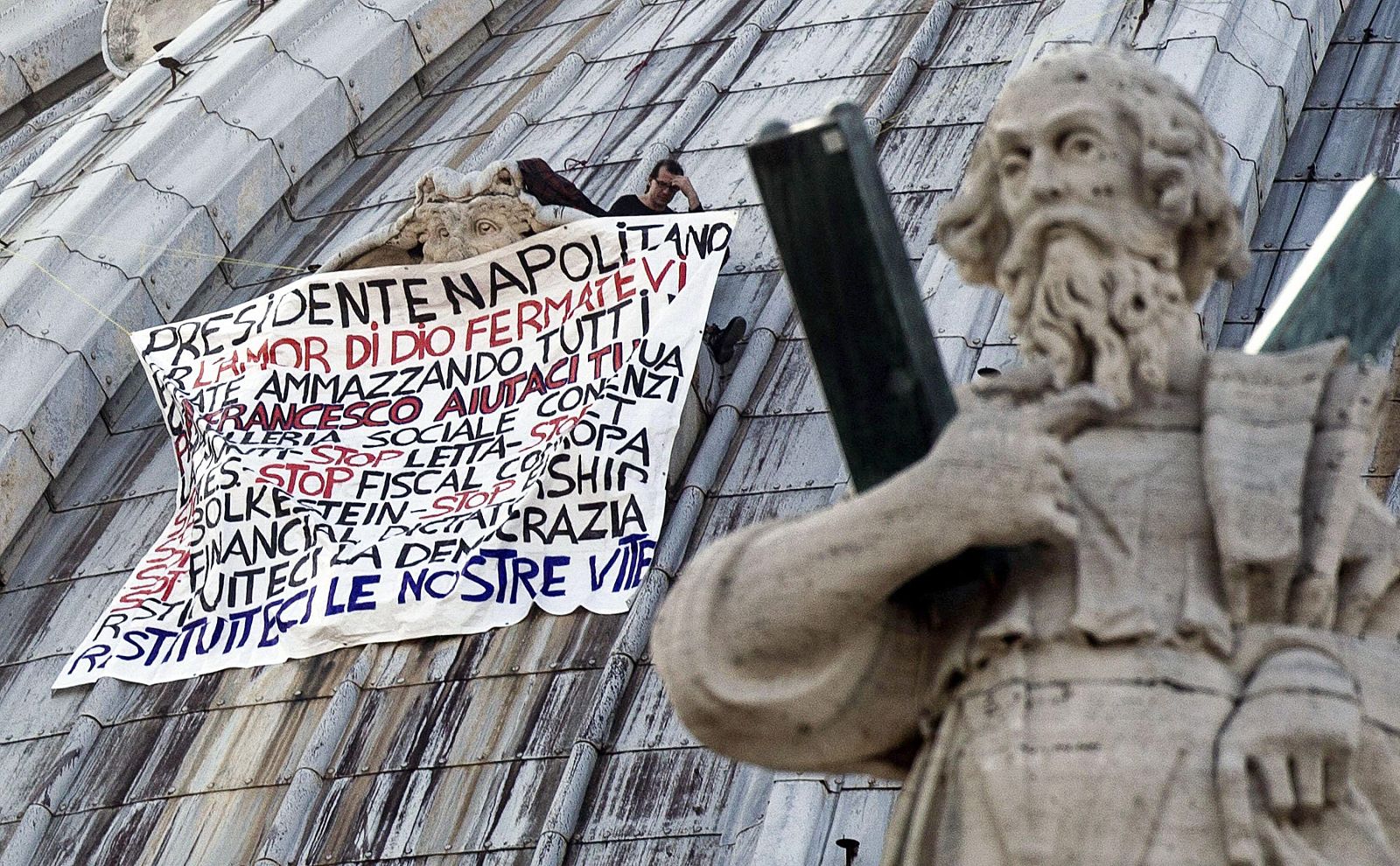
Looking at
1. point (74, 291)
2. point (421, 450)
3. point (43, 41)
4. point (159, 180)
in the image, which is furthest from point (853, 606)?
point (43, 41)

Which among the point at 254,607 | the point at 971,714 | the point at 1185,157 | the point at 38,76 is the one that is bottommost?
the point at 38,76

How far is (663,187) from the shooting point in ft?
66.8

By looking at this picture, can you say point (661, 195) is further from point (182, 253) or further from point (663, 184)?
point (182, 253)

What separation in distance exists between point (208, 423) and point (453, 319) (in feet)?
5.61

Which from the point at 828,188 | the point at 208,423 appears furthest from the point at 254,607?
the point at 828,188

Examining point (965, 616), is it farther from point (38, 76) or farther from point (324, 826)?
point (38, 76)

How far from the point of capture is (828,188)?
6.39 metres

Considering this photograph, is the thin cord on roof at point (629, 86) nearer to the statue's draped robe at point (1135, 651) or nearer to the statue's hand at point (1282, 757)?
the statue's draped robe at point (1135, 651)

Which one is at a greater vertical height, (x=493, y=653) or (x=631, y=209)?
(x=631, y=209)

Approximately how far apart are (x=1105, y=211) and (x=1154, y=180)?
118mm

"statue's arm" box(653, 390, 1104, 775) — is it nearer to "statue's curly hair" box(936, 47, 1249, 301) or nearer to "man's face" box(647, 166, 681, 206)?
"statue's curly hair" box(936, 47, 1249, 301)

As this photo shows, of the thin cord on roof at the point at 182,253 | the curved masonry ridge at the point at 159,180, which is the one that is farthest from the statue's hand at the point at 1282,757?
the thin cord on roof at the point at 182,253

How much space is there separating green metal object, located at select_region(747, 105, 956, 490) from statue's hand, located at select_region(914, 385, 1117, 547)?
0.33 m

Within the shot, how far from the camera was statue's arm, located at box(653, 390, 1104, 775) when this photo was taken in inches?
238
